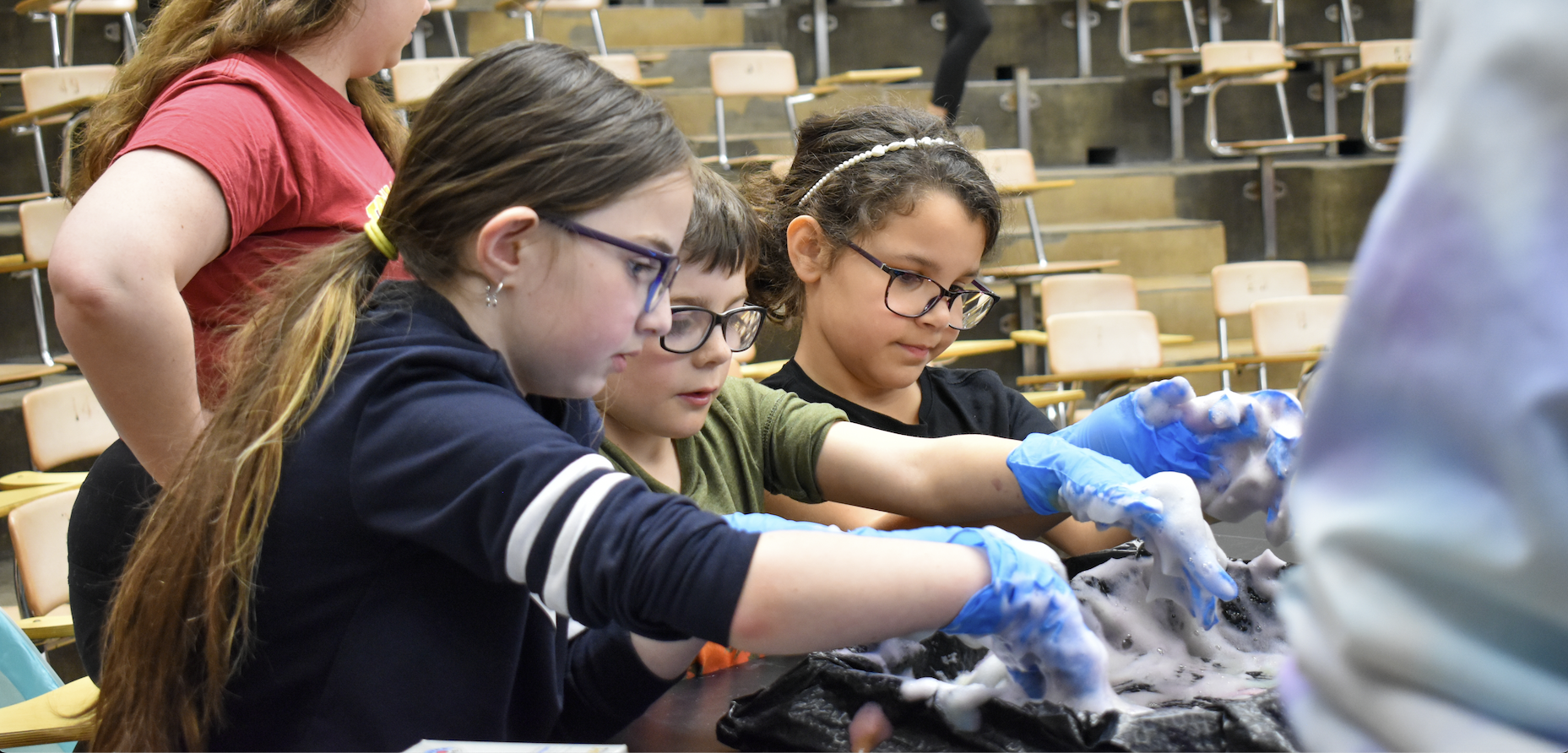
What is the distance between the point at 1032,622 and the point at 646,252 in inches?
13.3

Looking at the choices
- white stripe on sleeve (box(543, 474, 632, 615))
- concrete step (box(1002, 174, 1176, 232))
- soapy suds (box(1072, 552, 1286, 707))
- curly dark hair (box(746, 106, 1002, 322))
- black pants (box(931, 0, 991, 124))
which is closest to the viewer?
white stripe on sleeve (box(543, 474, 632, 615))

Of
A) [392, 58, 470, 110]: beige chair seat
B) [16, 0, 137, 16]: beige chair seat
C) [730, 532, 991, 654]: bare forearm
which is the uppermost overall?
[16, 0, 137, 16]: beige chair seat

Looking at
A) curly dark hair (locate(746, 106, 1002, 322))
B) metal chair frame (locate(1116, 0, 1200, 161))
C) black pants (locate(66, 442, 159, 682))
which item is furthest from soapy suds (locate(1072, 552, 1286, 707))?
metal chair frame (locate(1116, 0, 1200, 161))

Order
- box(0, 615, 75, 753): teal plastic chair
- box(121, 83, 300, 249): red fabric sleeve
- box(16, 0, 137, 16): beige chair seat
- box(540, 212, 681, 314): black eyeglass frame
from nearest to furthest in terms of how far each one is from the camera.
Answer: box(540, 212, 681, 314): black eyeglass frame, box(121, 83, 300, 249): red fabric sleeve, box(0, 615, 75, 753): teal plastic chair, box(16, 0, 137, 16): beige chair seat

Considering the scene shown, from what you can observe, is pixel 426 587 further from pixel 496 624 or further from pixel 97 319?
pixel 97 319

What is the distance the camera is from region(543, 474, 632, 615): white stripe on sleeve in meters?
0.61

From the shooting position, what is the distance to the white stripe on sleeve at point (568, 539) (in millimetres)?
611

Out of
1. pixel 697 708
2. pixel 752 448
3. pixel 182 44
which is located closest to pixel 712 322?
pixel 752 448

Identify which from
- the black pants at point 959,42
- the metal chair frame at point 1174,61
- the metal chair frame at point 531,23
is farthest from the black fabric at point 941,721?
the metal chair frame at point 1174,61

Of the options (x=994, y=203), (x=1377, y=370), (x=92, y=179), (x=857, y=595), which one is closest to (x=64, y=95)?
(x=92, y=179)

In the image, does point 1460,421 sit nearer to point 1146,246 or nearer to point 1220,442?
point 1220,442

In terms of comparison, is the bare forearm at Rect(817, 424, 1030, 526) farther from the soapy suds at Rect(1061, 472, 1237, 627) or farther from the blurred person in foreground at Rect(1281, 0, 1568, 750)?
the blurred person in foreground at Rect(1281, 0, 1568, 750)

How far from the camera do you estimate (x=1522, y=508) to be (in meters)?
0.32

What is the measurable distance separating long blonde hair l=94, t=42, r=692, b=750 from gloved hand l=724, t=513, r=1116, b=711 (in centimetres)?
26
